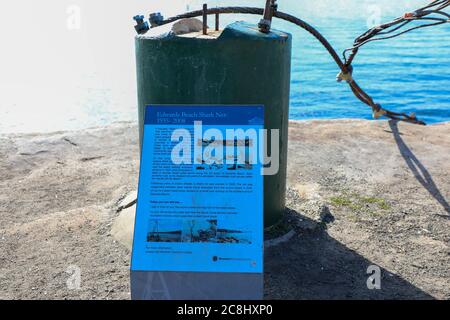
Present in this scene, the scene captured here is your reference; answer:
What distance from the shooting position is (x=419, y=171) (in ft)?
16.6

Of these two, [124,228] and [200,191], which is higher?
[200,191]

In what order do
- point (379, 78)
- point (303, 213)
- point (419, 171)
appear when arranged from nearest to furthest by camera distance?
point (303, 213), point (419, 171), point (379, 78)

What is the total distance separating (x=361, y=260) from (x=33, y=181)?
10.0ft

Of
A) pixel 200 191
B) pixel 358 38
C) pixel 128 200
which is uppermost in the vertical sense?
pixel 358 38

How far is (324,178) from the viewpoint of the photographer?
191 inches

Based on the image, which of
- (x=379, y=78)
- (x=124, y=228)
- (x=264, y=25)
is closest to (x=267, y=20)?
(x=264, y=25)

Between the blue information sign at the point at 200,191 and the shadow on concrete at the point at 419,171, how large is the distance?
93.2 inches

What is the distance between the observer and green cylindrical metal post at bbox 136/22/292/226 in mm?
3150

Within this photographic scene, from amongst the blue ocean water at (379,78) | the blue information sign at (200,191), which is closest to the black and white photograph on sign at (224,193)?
the blue information sign at (200,191)

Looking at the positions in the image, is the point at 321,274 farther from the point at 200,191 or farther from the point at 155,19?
the point at 155,19

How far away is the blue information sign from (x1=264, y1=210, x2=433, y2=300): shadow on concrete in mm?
763

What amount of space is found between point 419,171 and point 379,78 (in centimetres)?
776

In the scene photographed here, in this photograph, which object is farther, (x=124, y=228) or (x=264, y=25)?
(x=124, y=228)
